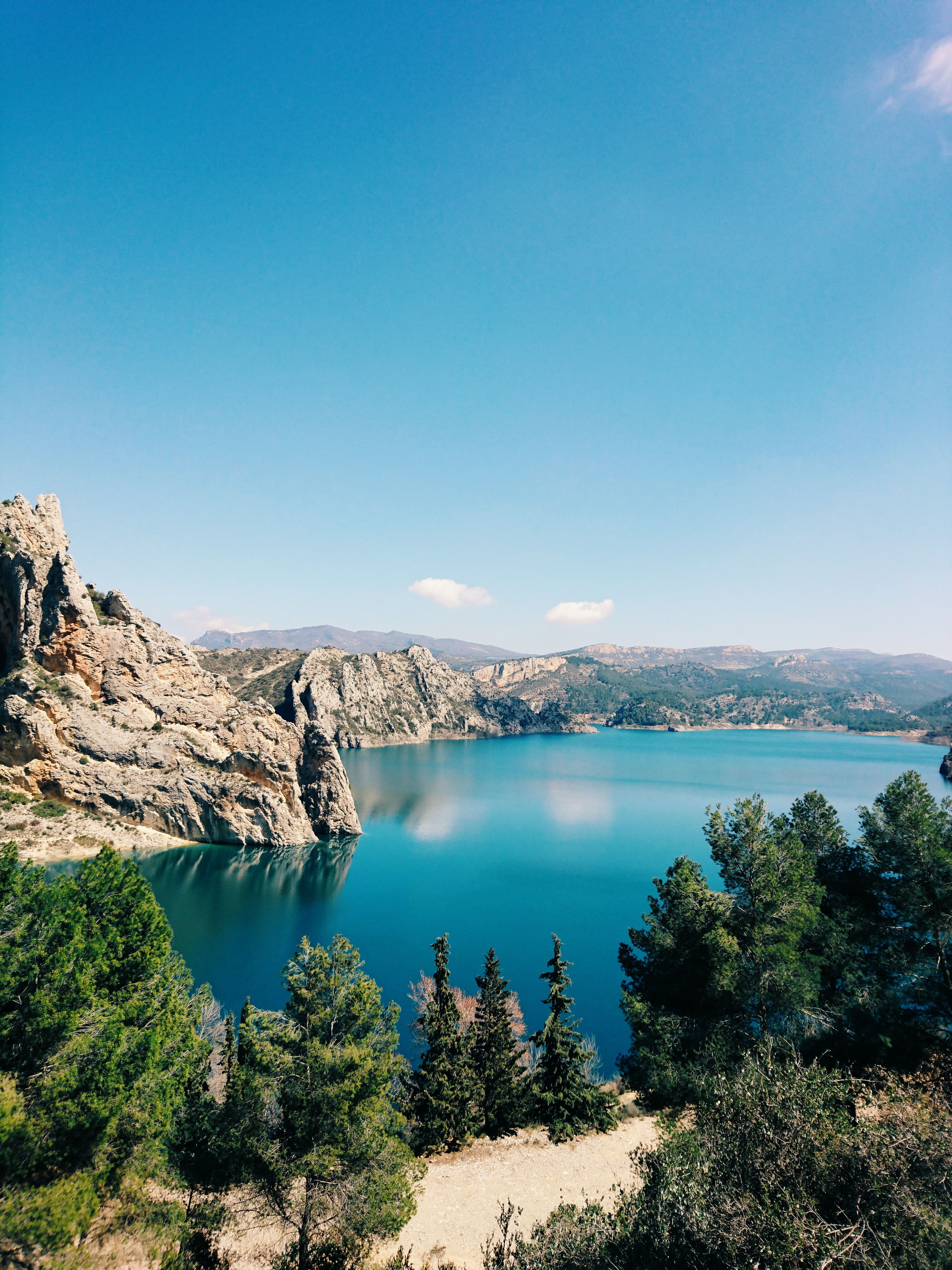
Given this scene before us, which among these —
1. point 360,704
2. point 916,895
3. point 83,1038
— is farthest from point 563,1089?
point 360,704

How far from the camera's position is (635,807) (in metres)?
91.8

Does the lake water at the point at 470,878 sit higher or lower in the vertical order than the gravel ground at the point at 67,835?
lower

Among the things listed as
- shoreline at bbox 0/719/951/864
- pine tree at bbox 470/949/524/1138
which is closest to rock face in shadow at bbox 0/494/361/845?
shoreline at bbox 0/719/951/864

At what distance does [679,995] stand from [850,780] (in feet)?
399

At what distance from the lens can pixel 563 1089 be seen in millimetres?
21047

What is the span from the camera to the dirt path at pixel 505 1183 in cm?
1541

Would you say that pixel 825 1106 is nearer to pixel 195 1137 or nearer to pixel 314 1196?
pixel 314 1196

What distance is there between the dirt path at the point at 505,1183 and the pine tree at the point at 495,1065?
67 cm

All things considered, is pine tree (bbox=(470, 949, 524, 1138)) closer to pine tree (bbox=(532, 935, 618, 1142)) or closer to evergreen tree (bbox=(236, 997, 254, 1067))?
pine tree (bbox=(532, 935, 618, 1142))

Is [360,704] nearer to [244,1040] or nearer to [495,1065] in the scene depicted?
[495,1065]

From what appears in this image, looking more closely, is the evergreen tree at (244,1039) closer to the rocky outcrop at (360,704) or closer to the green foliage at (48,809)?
the green foliage at (48,809)

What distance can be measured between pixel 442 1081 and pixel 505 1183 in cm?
361

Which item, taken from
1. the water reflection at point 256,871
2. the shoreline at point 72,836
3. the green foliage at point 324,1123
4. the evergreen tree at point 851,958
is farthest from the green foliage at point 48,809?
the evergreen tree at point 851,958

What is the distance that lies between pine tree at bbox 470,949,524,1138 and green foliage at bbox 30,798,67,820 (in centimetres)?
5497
